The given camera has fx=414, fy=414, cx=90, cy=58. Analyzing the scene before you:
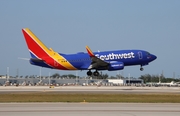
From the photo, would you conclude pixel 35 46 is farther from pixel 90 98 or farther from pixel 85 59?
pixel 90 98

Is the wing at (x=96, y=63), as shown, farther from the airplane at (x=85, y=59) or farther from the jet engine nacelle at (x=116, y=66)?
the jet engine nacelle at (x=116, y=66)

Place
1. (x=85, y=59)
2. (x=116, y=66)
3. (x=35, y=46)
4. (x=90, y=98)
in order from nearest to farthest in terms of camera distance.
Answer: (x=90, y=98), (x=116, y=66), (x=85, y=59), (x=35, y=46)

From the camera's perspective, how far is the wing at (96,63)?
65.6 metres

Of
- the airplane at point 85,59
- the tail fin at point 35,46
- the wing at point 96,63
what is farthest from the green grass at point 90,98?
the tail fin at point 35,46

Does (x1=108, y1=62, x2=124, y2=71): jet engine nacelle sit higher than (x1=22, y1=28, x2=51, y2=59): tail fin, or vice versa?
(x1=22, y1=28, x2=51, y2=59): tail fin

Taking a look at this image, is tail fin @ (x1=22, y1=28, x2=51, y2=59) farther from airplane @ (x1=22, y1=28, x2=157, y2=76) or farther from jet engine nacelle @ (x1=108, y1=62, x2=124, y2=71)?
jet engine nacelle @ (x1=108, y1=62, x2=124, y2=71)

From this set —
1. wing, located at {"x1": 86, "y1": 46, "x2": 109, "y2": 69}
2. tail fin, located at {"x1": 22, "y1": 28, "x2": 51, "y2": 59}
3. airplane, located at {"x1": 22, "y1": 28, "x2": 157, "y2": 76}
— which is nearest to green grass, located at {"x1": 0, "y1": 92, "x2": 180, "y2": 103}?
wing, located at {"x1": 86, "y1": 46, "x2": 109, "y2": 69}

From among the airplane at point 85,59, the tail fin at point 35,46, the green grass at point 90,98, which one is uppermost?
the tail fin at point 35,46

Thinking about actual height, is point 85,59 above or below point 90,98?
above

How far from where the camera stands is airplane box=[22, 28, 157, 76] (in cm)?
6688

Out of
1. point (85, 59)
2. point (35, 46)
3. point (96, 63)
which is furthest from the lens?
point (35, 46)

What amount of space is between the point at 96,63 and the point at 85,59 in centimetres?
213

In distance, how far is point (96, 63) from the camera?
2657 inches

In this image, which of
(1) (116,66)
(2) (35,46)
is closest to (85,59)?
(1) (116,66)
